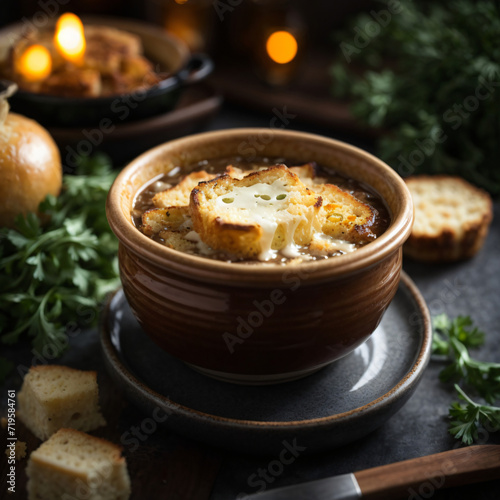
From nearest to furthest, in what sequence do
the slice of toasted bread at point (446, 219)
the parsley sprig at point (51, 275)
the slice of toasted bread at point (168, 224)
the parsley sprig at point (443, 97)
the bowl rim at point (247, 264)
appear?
the bowl rim at point (247, 264)
the slice of toasted bread at point (168, 224)
the parsley sprig at point (51, 275)
the slice of toasted bread at point (446, 219)
the parsley sprig at point (443, 97)

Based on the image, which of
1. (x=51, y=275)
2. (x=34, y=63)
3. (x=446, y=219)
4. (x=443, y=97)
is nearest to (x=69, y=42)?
(x=34, y=63)

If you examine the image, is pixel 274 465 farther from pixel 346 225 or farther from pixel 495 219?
pixel 495 219

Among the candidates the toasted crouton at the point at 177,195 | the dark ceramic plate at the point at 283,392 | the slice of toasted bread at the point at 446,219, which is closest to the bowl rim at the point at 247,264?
the toasted crouton at the point at 177,195

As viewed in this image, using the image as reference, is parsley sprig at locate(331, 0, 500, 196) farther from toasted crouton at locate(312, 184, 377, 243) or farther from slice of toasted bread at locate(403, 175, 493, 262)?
toasted crouton at locate(312, 184, 377, 243)

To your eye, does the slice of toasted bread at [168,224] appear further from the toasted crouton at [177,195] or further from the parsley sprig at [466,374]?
the parsley sprig at [466,374]

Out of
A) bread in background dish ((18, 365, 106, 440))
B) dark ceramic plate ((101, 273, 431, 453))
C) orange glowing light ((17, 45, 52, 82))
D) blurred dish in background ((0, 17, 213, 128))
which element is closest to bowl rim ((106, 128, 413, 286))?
dark ceramic plate ((101, 273, 431, 453))

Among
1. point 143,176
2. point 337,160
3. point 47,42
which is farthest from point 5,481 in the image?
point 47,42
